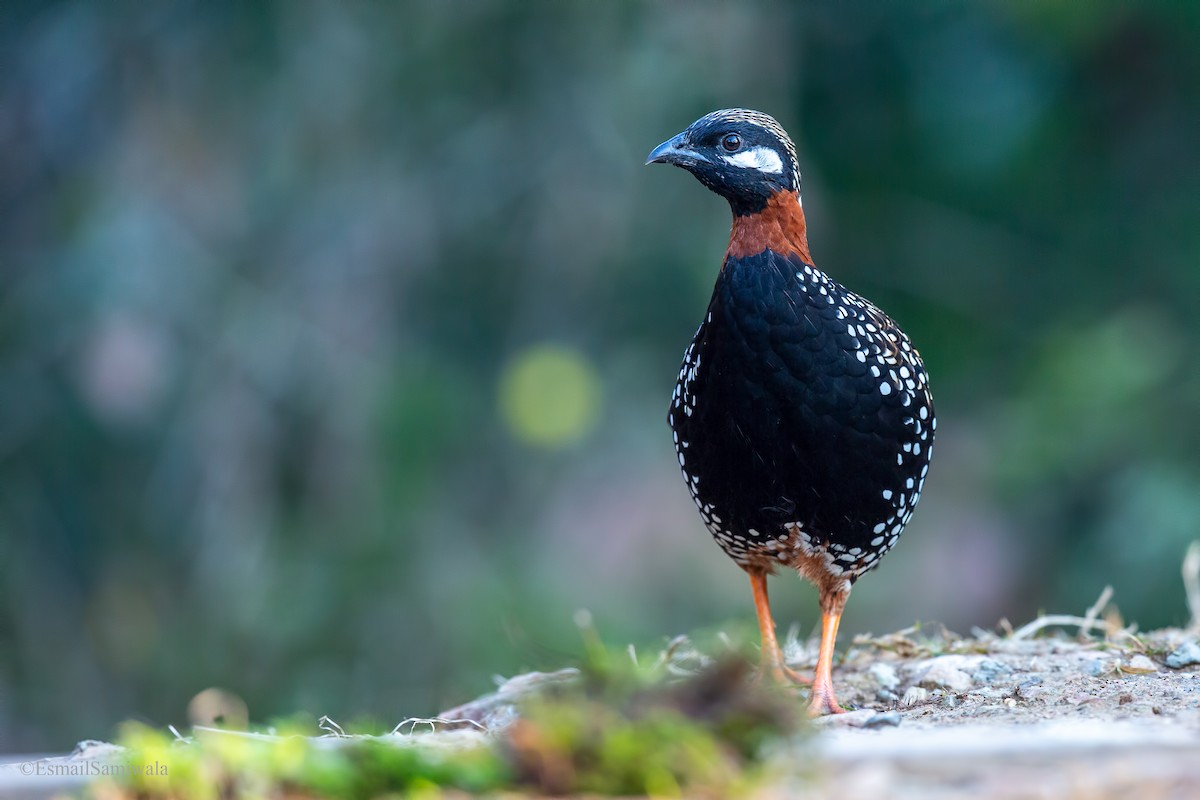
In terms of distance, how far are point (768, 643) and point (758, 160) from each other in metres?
1.76

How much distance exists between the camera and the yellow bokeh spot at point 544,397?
11.8 meters

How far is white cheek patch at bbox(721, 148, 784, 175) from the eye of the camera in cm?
470

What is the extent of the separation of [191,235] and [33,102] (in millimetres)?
1918

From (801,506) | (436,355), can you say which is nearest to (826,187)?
(436,355)

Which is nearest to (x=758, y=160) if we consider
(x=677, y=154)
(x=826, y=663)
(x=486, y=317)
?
(x=677, y=154)

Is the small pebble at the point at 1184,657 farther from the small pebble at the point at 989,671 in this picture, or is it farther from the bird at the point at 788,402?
the bird at the point at 788,402

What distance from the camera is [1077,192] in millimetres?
12234

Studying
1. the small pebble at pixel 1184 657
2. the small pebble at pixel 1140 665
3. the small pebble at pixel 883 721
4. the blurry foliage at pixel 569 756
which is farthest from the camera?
the small pebble at pixel 1184 657

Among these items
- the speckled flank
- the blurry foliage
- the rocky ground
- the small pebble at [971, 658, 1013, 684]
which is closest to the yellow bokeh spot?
the rocky ground

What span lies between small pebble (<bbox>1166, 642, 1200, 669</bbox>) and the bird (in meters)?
0.97

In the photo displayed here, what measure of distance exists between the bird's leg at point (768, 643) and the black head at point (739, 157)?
1427 mm

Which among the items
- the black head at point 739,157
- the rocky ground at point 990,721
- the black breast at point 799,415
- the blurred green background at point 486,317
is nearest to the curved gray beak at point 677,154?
the black head at point 739,157

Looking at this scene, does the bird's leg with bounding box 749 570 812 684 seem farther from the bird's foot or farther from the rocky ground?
the bird's foot

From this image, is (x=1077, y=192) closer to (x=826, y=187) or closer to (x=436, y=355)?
(x=826, y=187)
